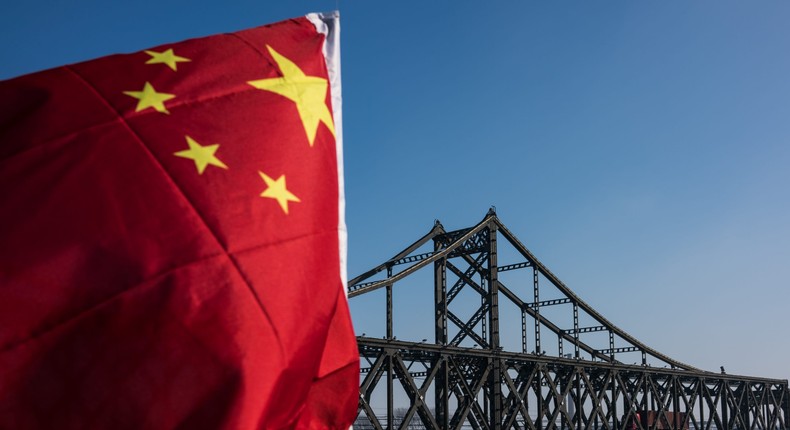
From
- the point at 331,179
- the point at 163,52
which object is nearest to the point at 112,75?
the point at 163,52

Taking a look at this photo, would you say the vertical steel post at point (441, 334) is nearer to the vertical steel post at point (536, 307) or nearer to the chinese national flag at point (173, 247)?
the vertical steel post at point (536, 307)

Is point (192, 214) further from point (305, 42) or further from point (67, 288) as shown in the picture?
point (305, 42)

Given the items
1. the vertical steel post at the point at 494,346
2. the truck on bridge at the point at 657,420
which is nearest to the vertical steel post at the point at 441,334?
the vertical steel post at the point at 494,346

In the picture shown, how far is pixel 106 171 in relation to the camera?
30.8 feet

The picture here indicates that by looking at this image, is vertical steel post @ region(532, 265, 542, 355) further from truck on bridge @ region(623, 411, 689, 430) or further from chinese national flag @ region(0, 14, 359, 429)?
chinese national flag @ region(0, 14, 359, 429)

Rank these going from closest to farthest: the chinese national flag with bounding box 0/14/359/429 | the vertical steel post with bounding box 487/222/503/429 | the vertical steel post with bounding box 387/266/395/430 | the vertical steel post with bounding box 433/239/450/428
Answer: the chinese national flag with bounding box 0/14/359/429 < the vertical steel post with bounding box 387/266/395/430 < the vertical steel post with bounding box 433/239/450/428 < the vertical steel post with bounding box 487/222/503/429

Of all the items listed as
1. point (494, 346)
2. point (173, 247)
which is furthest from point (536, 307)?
point (173, 247)

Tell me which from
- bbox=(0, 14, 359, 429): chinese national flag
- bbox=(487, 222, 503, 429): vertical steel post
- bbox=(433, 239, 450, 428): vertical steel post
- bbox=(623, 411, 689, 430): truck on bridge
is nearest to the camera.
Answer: bbox=(0, 14, 359, 429): chinese national flag

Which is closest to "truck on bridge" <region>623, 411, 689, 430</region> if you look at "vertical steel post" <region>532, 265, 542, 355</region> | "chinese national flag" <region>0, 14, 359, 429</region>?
"vertical steel post" <region>532, 265, 542, 355</region>

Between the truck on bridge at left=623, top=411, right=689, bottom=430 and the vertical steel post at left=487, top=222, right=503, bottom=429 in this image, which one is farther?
the truck on bridge at left=623, top=411, right=689, bottom=430

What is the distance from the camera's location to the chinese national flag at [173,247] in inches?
333

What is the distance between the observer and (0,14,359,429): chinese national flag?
8.45 metres

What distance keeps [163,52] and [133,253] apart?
3254 millimetres

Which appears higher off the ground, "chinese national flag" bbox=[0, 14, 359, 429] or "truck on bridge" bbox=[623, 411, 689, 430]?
"chinese national flag" bbox=[0, 14, 359, 429]
